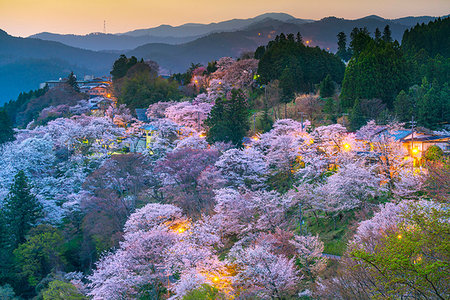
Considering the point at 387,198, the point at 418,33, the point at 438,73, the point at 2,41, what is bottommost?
the point at 387,198

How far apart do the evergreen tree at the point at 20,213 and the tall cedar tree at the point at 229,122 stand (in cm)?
1300

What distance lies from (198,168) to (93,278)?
886 centimetres

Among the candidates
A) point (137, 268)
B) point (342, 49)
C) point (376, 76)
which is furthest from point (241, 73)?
point (137, 268)

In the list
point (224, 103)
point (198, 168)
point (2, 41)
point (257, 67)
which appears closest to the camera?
point (198, 168)

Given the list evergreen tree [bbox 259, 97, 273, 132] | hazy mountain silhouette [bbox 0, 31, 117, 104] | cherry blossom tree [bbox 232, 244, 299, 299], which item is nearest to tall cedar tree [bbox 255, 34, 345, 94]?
evergreen tree [bbox 259, 97, 273, 132]

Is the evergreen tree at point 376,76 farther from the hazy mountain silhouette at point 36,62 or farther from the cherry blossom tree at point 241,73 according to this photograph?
the hazy mountain silhouette at point 36,62

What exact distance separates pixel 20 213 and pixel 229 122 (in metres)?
15.4

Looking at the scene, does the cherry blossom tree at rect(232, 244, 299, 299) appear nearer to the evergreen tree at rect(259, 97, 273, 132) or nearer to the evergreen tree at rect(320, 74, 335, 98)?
the evergreen tree at rect(259, 97, 273, 132)

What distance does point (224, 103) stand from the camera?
1313 inches

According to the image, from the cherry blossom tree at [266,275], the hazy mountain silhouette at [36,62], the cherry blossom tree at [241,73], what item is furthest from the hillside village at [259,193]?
the hazy mountain silhouette at [36,62]

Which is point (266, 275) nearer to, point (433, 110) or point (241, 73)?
point (433, 110)

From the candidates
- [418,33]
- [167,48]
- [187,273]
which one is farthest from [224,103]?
[167,48]

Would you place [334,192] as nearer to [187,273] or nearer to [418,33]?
[187,273]

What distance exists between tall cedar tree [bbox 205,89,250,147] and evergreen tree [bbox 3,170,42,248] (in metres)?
13.0
